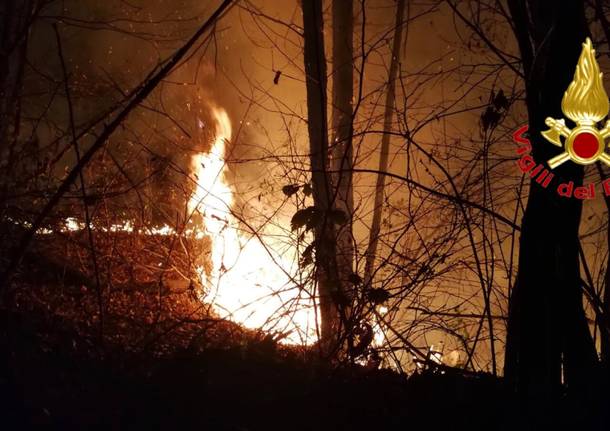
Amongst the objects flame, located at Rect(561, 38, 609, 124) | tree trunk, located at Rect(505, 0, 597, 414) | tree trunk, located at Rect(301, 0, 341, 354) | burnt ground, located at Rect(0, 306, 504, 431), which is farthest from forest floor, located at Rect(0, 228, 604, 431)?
flame, located at Rect(561, 38, 609, 124)

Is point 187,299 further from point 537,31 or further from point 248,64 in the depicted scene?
point 248,64

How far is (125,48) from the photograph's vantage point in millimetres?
15664

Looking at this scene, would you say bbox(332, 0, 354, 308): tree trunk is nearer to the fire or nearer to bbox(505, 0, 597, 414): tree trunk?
the fire

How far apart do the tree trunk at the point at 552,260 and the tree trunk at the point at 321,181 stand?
1724 mm

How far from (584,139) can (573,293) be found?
4.06 feet

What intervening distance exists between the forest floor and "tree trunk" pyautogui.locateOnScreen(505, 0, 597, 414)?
1.40 ft

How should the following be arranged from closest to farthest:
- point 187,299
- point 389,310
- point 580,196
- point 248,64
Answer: point 580,196, point 389,310, point 187,299, point 248,64

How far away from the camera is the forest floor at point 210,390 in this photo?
411 cm

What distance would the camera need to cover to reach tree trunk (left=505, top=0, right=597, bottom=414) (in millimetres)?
4340

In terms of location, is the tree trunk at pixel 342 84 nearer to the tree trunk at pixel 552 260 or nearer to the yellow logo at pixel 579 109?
the tree trunk at pixel 552 260

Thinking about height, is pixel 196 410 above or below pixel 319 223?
below

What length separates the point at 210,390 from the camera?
4.46 m

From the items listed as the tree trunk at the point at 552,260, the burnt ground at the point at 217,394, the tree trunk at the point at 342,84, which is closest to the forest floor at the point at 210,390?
the burnt ground at the point at 217,394

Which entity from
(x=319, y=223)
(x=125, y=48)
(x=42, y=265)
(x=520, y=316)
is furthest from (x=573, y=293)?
(x=125, y=48)
